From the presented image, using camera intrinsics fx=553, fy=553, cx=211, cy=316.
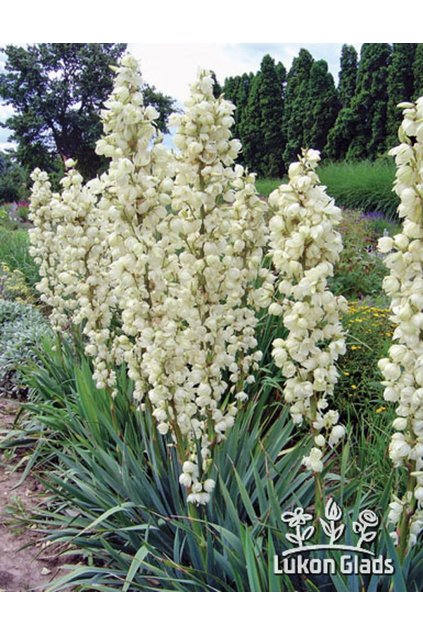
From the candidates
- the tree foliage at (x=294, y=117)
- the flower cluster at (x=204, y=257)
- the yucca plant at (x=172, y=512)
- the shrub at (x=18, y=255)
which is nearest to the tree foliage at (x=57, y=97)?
the flower cluster at (x=204, y=257)

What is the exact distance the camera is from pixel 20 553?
9.49 feet

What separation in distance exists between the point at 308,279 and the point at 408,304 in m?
0.33

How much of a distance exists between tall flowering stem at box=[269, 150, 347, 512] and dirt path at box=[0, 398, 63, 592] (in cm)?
152

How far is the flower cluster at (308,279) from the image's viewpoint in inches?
72.2

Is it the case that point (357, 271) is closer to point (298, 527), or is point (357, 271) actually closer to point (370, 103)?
point (370, 103)

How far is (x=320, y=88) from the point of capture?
400 centimetres

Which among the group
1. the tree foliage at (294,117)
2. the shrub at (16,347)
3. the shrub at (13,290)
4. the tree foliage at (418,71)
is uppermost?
the tree foliage at (418,71)

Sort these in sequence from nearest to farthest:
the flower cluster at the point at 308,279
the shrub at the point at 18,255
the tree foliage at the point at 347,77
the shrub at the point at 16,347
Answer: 1. the flower cluster at the point at 308,279
2. the tree foliage at the point at 347,77
3. the shrub at the point at 16,347
4. the shrub at the point at 18,255

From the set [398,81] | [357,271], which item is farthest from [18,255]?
[398,81]

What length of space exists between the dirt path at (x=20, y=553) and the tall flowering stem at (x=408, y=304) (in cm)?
170

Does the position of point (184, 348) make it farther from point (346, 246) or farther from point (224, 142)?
point (346, 246)

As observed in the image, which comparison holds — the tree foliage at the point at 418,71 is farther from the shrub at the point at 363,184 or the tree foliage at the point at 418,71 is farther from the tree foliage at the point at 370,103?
the shrub at the point at 363,184

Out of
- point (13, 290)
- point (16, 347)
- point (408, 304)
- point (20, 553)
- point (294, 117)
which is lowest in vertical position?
point (20, 553)

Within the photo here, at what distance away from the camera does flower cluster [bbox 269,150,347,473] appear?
72.2 inches
